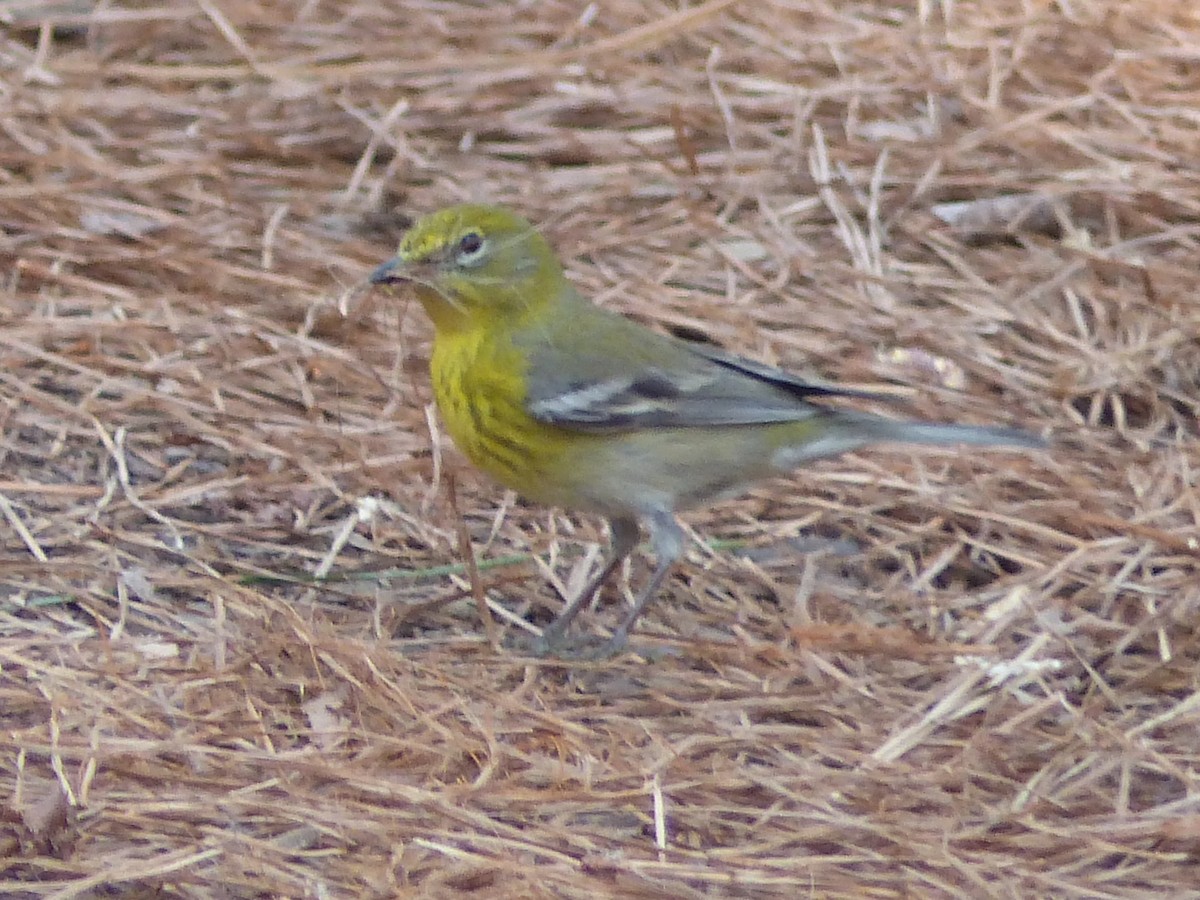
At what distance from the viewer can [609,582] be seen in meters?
4.59

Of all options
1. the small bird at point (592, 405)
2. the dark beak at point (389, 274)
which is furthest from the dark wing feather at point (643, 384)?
the dark beak at point (389, 274)

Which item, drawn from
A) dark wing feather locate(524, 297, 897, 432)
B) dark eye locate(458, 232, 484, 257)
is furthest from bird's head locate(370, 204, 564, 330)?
dark wing feather locate(524, 297, 897, 432)

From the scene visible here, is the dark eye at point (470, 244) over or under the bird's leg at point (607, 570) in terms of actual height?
over

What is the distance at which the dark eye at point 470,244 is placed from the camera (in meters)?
4.24

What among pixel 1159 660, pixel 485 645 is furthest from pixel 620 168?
pixel 1159 660

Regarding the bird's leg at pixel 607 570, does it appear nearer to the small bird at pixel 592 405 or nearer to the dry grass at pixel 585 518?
the small bird at pixel 592 405

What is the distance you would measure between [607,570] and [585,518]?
19.3 inches

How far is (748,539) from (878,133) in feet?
7.11

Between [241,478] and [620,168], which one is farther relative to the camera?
[620,168]

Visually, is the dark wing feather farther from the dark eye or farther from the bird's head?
the dark eye

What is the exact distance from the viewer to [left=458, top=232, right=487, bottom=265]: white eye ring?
4.24 meters

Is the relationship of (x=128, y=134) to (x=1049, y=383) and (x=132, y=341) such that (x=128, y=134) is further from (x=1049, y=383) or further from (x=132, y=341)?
(x=1049, y=383)

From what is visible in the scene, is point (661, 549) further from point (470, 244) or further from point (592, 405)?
point (470, 244)

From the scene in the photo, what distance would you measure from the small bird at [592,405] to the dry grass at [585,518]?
342 mm
